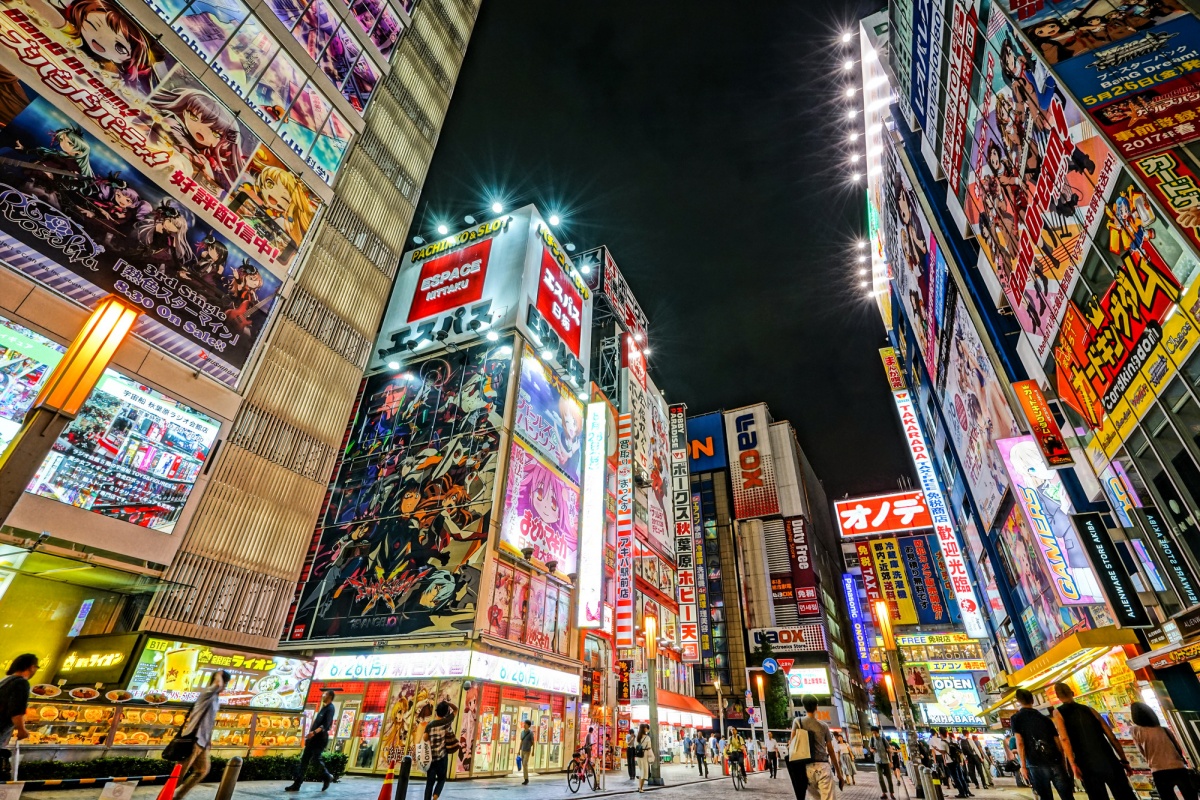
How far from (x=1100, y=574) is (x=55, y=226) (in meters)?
26.3

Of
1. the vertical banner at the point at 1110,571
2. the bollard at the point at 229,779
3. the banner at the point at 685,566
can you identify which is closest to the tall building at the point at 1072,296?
the vertical banner at the point at 1110,571

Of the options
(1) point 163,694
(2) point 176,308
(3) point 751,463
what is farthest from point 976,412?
(3) point 751,463

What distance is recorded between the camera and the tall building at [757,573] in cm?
5956

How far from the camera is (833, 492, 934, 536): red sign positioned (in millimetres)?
56625

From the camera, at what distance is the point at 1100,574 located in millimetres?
11383

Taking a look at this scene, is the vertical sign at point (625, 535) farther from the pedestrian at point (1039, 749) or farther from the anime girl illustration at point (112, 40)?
the anime girl illustration at point (112, 40)

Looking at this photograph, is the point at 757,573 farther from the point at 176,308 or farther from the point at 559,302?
the point at 176,308

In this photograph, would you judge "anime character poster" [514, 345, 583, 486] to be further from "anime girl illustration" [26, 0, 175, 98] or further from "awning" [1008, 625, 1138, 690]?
"awning" [1008, 625, 1138, 690]

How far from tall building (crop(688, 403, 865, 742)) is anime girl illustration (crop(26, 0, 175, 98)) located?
58436 millimetres

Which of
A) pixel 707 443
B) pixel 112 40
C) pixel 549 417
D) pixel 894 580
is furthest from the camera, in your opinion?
pixel 707 443

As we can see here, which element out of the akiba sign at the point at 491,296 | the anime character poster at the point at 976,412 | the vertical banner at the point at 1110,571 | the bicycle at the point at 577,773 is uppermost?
the akiba sign at the point at 491,296

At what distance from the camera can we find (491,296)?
28344 millimetres

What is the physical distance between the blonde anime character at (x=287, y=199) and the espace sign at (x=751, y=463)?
61973mm

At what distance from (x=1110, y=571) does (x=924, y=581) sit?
237 feet
